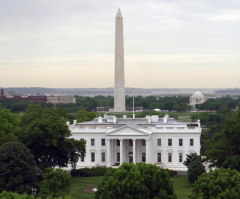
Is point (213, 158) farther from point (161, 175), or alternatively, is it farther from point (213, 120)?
point (213, 120)

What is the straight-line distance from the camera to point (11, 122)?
90.7m

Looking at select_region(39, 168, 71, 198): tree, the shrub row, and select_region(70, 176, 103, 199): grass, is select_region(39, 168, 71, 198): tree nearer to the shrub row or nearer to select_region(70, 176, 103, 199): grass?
select_region(70, 176, 103, 199): grass

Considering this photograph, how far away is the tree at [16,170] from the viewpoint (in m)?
54.3

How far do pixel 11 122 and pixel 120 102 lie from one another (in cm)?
7443

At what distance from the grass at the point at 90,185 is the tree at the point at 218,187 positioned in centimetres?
1312

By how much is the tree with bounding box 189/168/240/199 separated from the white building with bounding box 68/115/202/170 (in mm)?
34938

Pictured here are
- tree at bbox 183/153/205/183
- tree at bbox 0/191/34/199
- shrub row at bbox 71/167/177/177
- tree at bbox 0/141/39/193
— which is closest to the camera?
tree at bbox 0/191/34/199

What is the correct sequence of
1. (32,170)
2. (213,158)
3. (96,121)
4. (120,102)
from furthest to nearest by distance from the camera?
(120,102) < (96,121) < (213,158) < (32,170)

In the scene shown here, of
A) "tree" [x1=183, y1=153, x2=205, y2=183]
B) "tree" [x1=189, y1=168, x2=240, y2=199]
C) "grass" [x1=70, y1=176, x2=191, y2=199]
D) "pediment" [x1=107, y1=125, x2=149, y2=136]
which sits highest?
"pediment" [x1=107, y1=125, x2=149, y2=136]

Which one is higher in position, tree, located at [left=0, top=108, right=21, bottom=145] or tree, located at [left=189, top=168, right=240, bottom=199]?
tree, located at [left=0, top=108, right=21, bottom=145]

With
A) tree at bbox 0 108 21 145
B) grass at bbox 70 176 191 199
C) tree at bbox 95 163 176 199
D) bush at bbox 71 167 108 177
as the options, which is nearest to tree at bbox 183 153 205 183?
grass at bbox 70 176 191 199

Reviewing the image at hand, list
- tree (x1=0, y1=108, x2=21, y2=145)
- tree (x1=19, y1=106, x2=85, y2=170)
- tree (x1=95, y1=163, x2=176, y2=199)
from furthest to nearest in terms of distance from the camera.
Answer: tree (x1=0, y1=108, x2=21, y2=145) → tree (x1=19, y1=106, x2=85, y2=170) → tree (x1=95, y1=163, x2=176, y2=199)

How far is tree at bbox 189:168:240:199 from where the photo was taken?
43938mm

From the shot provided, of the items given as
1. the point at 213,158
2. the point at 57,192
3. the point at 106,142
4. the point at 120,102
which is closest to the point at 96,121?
the point at 106,142
